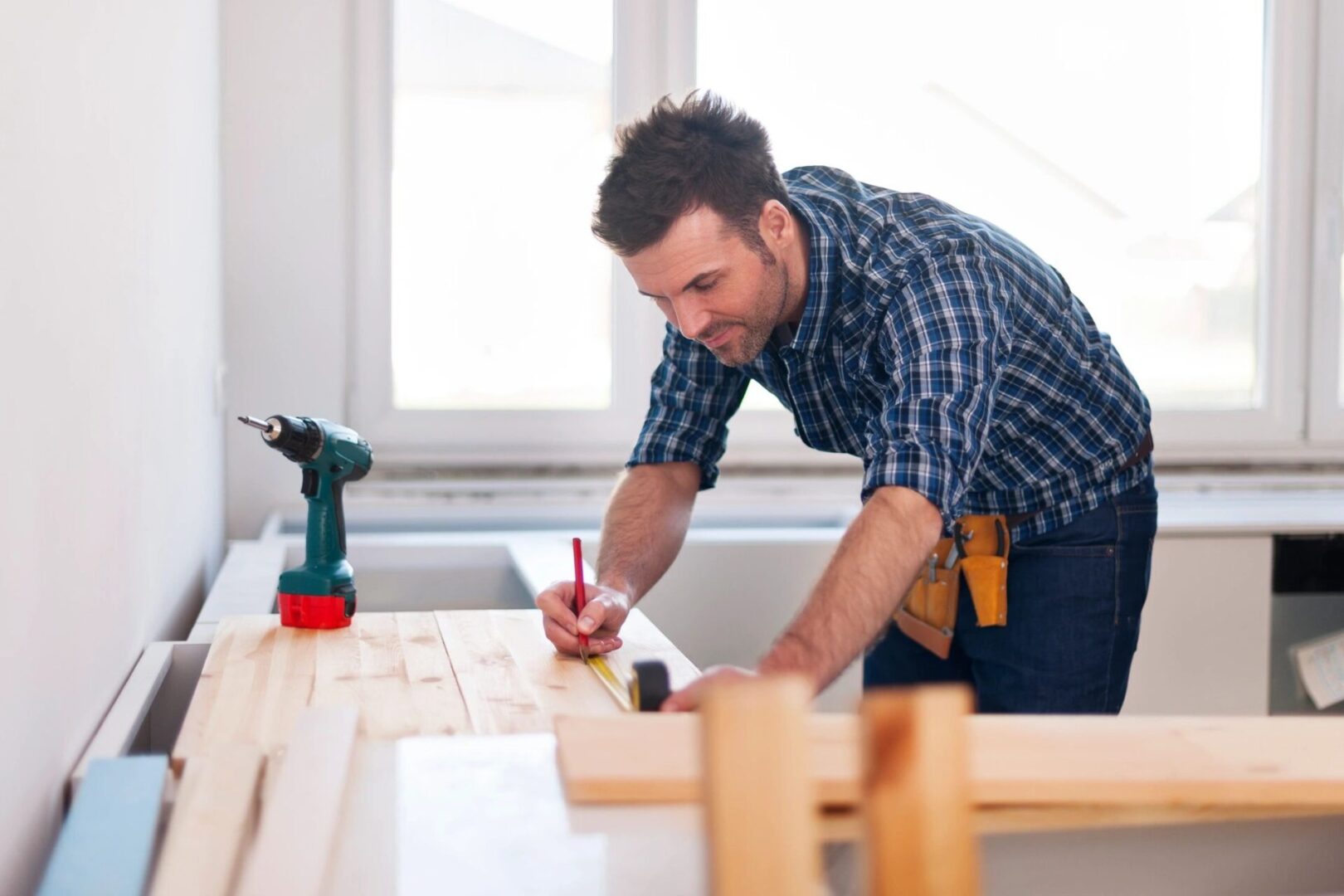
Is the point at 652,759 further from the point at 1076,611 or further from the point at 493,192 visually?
the point at 493,192

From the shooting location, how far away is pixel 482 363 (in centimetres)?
264

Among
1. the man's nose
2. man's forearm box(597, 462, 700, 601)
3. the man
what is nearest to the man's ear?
the man

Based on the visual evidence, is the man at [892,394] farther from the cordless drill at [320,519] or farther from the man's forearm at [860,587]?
the cordless drill at [320,519]

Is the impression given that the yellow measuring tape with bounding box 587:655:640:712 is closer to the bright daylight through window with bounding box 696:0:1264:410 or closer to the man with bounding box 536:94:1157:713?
the man with bounding box 536:94:1157:713

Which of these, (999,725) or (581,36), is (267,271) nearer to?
(581,36)

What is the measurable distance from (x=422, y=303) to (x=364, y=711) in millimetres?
1630

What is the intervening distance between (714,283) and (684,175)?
0.13 m

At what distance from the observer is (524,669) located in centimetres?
127

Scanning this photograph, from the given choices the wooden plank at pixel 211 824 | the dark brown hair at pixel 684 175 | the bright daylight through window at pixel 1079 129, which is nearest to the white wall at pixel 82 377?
the wooden plank at pixel 211 824

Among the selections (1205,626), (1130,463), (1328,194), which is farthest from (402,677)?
(1328,194)

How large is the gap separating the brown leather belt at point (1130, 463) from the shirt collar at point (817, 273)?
14.2 inches

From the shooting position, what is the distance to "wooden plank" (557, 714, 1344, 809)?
0.71m

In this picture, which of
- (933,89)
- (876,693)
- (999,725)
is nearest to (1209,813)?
(999,725)

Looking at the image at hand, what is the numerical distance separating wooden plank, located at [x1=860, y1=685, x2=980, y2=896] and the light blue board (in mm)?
513
